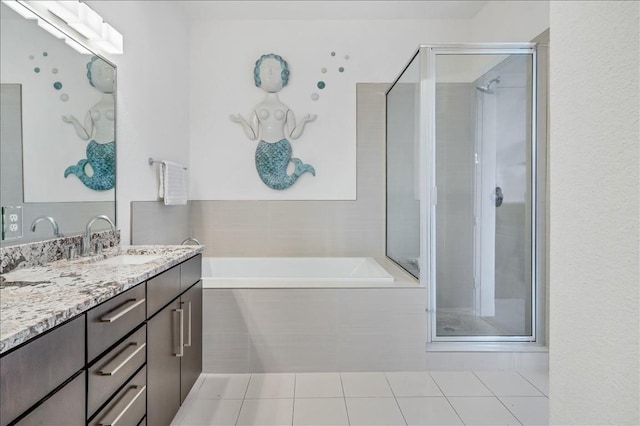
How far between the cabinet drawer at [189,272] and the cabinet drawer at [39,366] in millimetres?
848

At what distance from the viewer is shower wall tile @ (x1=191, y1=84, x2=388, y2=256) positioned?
3537mm

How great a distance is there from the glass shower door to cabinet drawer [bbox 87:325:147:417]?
178 centimetres

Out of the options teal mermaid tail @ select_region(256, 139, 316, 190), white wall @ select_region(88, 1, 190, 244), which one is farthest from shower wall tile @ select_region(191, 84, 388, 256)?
white wall @ select_region(88, 1, 190, 244)

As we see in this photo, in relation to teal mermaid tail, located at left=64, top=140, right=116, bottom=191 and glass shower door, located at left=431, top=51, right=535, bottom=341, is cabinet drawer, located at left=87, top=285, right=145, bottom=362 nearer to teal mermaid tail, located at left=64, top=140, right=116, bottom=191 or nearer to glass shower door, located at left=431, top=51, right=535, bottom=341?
teal mermaid tail, located at left=64, top=140, right=116, bottom=191

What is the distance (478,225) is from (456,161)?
45cm

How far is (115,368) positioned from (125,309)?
0.18 m

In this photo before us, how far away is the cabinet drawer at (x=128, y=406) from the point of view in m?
1.16

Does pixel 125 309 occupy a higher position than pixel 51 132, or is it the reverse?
pixel 51 132

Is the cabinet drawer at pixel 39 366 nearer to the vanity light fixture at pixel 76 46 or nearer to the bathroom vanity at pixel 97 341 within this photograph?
the bathroom vanity at pixel 97 341

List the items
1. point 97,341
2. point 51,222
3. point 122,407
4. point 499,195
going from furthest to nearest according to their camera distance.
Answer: point 499,195, point 51,222, point 122,407, point 97,341

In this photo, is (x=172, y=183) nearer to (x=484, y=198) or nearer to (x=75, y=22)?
(x=75, y=22)

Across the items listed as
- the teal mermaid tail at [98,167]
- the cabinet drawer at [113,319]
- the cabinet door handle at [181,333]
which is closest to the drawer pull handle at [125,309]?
the cabinet drawer at [113,319]

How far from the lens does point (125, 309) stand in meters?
1.29
